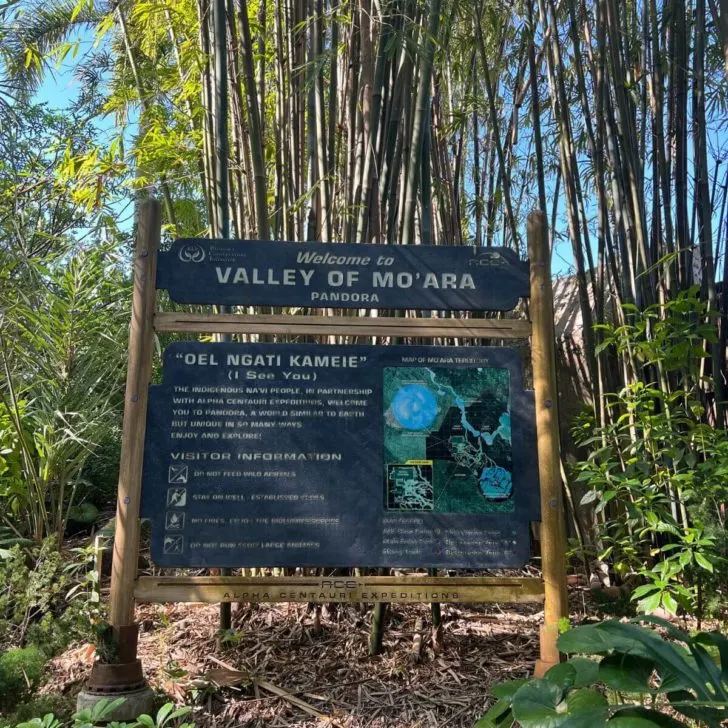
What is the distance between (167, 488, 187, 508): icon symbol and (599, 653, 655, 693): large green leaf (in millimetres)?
1206

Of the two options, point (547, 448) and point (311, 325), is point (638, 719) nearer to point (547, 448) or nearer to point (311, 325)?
point (547, 448)

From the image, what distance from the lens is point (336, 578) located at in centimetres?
202

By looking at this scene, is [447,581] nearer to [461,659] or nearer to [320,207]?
[461,659]

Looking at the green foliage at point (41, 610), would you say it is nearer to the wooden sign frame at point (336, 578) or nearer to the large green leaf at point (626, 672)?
the wooden sign frame at point (336, 578)

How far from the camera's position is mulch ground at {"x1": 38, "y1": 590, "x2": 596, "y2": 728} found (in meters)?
2.02

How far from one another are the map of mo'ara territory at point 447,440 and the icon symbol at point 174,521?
604 mm

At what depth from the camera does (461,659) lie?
90.9 inches

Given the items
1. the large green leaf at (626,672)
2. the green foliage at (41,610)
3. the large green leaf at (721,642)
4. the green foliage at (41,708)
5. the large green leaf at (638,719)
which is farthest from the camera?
the green foliage at (41,610)

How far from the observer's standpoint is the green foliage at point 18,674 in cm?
191

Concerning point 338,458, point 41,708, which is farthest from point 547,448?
point 41,708

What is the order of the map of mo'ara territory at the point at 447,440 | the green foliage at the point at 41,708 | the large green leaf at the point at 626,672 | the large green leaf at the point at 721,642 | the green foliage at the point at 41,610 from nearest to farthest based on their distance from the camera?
1. the large green leaf at the point at 626,672
2. the large green leaf at the point at 721,642
3. the green foliage at the point at 41,708
4. the map of mo'ara territory at the point at 447,440
5. the green foliage at the point at 41,610

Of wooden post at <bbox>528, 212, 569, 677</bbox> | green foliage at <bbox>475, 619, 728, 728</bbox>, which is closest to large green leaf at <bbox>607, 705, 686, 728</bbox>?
green foliage at <bbox>475, 619, 728, 728</bbox>

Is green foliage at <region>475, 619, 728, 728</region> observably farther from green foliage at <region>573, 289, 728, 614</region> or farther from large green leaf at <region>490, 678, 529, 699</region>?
green foliage at <region>573, 289, 728, 614</region>

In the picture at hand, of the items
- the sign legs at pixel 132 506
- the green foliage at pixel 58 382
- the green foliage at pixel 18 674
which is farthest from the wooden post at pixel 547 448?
the green foliage at pixel 58 382
